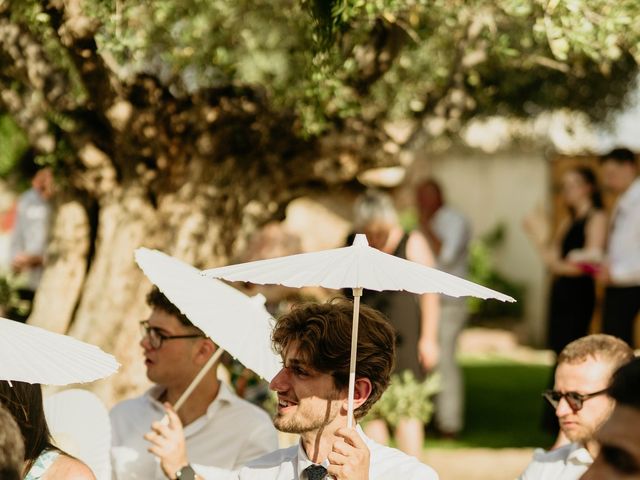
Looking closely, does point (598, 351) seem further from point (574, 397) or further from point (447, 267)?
point (447, 267)

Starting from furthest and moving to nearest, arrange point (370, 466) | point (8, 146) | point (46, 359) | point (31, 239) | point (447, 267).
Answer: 1. point (8, 146)
2. point (447, 267)
3. point (31, 239)
4. point (370, 466)
5. point (46, 359)

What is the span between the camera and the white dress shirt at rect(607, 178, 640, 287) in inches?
316

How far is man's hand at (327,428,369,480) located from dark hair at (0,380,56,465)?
90 centimetres

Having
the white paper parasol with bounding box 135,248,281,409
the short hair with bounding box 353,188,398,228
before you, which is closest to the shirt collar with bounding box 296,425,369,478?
the white paper parasol with bounding box 135,248,281,409

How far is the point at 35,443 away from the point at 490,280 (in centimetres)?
1711

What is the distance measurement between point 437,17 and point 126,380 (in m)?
3.04

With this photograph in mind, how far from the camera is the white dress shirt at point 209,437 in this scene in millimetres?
4773

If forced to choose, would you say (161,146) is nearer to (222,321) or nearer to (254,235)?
(254,235)

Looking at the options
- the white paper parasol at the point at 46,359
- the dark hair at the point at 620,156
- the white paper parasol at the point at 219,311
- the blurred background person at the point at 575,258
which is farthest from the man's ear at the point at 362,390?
the blurred background person at the point at 575,258

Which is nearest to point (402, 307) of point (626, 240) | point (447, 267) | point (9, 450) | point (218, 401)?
point (626, 240)

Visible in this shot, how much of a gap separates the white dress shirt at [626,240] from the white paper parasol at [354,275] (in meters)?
4.72

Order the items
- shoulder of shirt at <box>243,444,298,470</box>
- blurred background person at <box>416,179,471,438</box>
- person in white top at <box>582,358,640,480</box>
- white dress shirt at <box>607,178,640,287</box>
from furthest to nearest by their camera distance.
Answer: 1. blurred background person at <box>416,179,471,438</box>
2. white dress shirt at <box>607,178,640,287</box>
3. shoulder of shirt at <box>243,444,298,470</box>
4. person in white top at <box>582,358,640,480</box>

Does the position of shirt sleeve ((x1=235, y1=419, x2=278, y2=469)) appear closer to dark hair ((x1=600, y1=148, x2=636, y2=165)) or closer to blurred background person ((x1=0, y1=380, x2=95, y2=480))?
blurred background person ((x1=0, y1=380, x2=95, y2=480))

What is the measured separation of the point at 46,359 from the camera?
11.3ft
